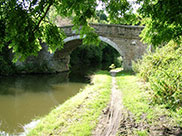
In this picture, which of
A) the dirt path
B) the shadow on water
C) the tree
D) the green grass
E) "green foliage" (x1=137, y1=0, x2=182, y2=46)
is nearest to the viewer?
the tree

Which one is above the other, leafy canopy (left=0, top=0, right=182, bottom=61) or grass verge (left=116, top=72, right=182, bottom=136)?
leafy canopy (left=0, top=0, right=182, bottom=61)

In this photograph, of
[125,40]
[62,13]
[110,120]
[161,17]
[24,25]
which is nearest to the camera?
[24,25]

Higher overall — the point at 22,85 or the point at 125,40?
the point at 125,40

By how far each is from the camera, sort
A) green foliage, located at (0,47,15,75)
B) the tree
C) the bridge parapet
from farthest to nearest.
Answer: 1. green foliage, located at (0,47,15,75)
2. the bridge parapet
3. the tree

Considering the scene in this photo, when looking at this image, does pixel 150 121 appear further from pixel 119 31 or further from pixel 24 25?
pixel 119 31

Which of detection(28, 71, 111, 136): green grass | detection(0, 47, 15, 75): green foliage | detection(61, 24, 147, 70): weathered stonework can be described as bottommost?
detection(28, 71, 111, 136): green grass

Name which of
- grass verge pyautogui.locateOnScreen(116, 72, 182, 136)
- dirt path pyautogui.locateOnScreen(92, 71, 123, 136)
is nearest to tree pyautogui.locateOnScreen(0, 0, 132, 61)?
dirt path pyautogui.locateOnScreen(92, 71, 123, 136)

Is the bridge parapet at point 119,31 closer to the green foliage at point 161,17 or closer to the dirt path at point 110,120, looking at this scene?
the dirt path at point 110,120

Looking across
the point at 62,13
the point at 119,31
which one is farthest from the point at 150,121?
the point at 119,31

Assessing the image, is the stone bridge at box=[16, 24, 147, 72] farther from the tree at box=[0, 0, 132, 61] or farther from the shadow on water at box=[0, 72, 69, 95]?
the tree at box=[0, 0, 132, 61]

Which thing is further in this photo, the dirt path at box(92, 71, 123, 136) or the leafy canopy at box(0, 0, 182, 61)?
the dirt path at box(92, 71, 123, 136)

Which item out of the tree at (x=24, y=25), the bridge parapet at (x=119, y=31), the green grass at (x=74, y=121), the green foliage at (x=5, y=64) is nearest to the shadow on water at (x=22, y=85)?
the green foliage at (x=5, y=64)

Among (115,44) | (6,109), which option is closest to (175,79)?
(6,109)

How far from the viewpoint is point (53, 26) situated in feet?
8.33
